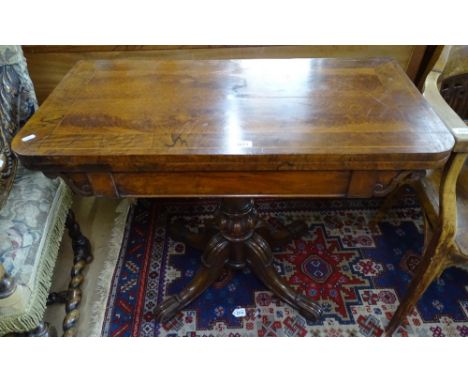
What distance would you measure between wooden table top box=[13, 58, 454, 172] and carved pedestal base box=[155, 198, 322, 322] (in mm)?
397

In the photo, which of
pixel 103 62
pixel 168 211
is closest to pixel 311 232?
pixel 168 211

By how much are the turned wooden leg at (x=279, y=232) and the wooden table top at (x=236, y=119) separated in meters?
0.63

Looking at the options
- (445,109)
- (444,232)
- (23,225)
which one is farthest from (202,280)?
(445,109)

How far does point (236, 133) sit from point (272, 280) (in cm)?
69

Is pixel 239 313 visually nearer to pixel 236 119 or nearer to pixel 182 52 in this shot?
pixel 236 119

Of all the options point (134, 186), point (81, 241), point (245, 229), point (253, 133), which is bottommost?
point (81, 241)

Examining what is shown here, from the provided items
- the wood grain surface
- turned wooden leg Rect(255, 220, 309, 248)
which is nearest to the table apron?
turned wooden leg Rect(255, 220, 309, 248)

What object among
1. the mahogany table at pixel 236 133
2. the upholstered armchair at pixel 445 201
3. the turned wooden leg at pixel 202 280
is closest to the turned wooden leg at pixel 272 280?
the turned wooden leg at pixel 202 280

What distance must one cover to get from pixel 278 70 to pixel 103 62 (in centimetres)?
59

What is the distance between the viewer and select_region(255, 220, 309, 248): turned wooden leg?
1.41 m

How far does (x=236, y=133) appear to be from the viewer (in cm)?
77

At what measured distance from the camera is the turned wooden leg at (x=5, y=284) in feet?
2.53

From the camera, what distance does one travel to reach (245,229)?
1200mm

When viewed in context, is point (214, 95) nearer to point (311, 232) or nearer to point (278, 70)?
point (278, 70)
